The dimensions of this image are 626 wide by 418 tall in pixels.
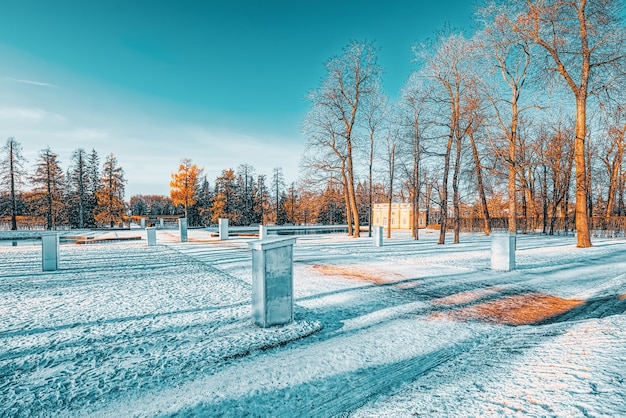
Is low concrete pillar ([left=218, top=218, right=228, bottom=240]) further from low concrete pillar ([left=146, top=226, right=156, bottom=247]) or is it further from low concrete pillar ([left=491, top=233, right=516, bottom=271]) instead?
low concrete pillar ([left=491, top=233, right=516, bottom=271])

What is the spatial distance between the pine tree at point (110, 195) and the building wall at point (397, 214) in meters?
31.5

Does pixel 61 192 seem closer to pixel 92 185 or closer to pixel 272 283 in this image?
pixel 92 185

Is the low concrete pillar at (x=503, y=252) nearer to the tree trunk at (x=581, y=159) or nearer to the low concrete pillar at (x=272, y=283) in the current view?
the low concrete pillar at (x=272, y=283)

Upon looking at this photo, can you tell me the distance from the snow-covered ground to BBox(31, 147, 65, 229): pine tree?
37028mm

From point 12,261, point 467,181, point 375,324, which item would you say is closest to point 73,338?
point 375,324

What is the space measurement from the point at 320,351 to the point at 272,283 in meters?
1.02

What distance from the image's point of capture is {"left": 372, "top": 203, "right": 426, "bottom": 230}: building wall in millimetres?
39562

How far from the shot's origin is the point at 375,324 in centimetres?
397

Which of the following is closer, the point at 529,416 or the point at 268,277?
the point at 529,416

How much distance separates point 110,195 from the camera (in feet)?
124

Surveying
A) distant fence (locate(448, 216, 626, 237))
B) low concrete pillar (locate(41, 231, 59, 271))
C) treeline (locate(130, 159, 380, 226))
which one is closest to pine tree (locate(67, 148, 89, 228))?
treeline (locate(130, 159, 380, 226))

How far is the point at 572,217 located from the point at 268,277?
111 feet

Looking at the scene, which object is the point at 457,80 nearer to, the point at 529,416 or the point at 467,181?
the point at 467,181

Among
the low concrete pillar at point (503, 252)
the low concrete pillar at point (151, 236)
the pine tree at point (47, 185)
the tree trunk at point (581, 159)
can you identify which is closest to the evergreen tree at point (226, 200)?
the pine tree at point (47, 185)
